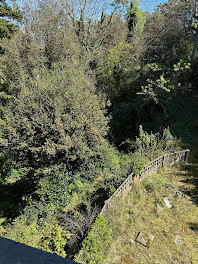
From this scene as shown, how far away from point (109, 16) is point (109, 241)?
1676cm

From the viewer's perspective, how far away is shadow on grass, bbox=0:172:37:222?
668 cm

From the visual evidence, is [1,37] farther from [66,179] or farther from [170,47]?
[170,47]

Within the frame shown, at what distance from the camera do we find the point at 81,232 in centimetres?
447

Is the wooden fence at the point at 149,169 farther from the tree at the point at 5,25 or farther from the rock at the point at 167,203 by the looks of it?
the tree at the point at 5,25

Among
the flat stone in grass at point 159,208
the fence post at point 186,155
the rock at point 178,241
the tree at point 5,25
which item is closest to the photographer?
the rock at point 178,241

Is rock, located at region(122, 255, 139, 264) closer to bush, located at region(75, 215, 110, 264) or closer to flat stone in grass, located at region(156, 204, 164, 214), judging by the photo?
bush, located at region(75, 215, 110, 264)

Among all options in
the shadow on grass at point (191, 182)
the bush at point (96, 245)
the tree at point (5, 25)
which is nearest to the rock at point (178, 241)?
the shadow on grass at point (191, 182)

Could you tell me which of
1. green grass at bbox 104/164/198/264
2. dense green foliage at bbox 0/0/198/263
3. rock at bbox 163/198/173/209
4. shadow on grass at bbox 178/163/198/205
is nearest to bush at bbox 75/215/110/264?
dense green foliage at bbox 0/0/198/263

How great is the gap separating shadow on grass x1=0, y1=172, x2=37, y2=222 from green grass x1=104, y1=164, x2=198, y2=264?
11.4ft

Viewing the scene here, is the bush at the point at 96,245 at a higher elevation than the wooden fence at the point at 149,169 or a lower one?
lower

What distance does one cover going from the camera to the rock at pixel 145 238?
4.38 m

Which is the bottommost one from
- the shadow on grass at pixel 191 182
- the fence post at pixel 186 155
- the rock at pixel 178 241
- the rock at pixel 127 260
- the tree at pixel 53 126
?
the rock at pixel 127 260

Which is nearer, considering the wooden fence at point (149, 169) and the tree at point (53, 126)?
the wooden fence at point (149, 169)

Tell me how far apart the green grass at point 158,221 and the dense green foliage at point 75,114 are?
1.93 ft
